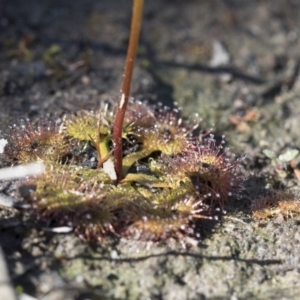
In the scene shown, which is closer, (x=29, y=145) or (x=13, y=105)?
(x=29, y=145)

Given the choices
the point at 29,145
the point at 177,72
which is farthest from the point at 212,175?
the point at 177,72

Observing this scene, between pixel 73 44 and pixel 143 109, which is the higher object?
pixel 73 44

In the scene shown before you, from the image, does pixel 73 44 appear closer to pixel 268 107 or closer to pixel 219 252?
pixel 268 107

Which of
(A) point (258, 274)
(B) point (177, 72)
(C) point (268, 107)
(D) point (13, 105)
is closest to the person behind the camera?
(A) point (258, 274)

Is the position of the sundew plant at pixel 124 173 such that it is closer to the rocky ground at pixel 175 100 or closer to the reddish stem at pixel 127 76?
the reddish stem at pixel 127 76

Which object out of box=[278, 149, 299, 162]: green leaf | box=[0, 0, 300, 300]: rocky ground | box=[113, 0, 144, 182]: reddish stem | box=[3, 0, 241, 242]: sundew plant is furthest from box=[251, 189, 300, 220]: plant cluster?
box=[113, 0, 144, 182]: reddish stem

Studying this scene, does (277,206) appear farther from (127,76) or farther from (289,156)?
(127,76)

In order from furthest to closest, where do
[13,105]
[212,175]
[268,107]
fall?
[268,107], [13,105], [212,175]

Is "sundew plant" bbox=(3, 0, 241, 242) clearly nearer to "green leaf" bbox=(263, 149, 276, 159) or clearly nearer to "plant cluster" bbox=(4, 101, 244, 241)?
"plant cluster" bbox=(4, 101, 244, 241)
